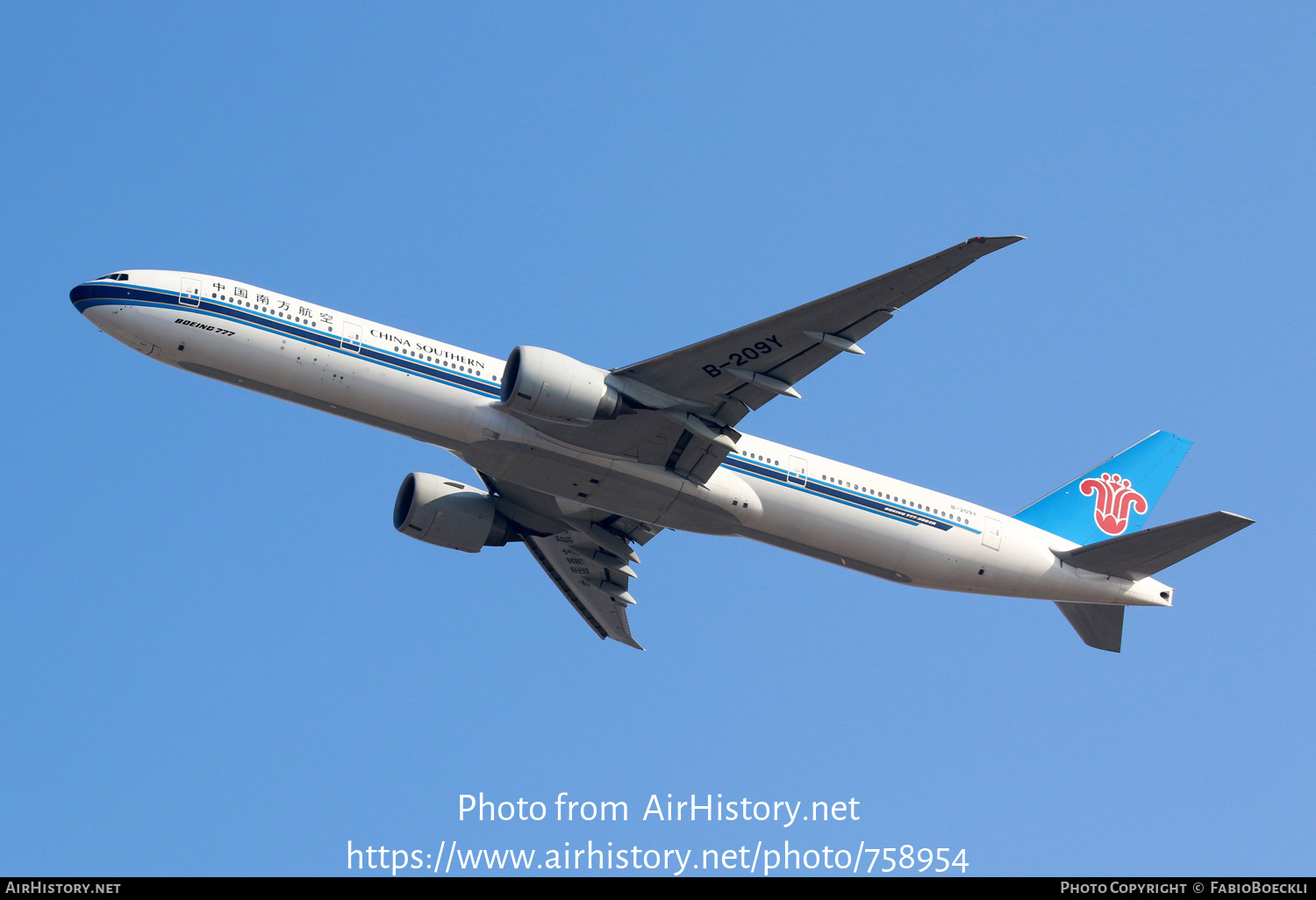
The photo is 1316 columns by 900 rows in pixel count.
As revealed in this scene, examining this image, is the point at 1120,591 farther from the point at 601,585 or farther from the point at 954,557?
the point at 601,585

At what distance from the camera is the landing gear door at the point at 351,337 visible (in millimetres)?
29109

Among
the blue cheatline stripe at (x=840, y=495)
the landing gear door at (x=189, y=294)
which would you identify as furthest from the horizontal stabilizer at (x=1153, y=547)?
the landing gear door at (x=189, y=294)

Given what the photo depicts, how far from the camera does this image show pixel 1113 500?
125ft

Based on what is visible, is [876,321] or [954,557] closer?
[876,321]

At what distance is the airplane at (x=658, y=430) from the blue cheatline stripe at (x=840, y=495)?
43mm

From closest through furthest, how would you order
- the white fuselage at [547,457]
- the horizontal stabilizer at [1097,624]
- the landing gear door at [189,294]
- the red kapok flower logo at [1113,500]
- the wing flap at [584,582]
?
the landing gear door at [189,294] < the white fuselage at [547,457] < the horizontal stabilizer at [1097,624] < the red kapok flower logo at [1113,500] < the wing flap at [584,582]

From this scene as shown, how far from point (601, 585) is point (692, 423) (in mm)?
11172

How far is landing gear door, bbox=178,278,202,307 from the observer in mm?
28391

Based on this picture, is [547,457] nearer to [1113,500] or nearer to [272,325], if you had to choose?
[272,325]

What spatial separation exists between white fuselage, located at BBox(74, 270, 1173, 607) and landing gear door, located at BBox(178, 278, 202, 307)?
29mm

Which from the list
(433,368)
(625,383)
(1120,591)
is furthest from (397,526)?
(1120,591)

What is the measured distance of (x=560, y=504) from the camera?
120 ft

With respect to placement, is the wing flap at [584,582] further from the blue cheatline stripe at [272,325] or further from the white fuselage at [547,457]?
the blue cheatline stripe at [272,325]
